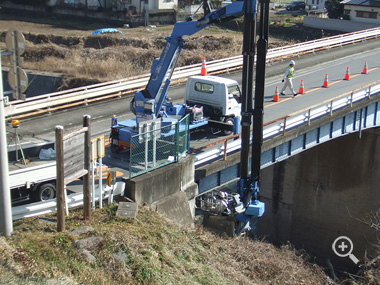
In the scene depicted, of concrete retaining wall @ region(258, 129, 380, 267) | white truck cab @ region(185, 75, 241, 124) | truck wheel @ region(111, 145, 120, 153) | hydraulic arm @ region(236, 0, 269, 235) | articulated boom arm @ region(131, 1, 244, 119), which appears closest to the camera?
hydraulic arm @ region(236, 0, 269, 235)

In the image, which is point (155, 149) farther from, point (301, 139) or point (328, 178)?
point (328, 178)

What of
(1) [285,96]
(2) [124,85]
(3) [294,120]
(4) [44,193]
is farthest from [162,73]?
(1) [285,96]

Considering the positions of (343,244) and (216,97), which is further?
(343,244)

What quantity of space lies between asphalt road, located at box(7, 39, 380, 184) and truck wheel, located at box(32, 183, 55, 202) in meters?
1.37

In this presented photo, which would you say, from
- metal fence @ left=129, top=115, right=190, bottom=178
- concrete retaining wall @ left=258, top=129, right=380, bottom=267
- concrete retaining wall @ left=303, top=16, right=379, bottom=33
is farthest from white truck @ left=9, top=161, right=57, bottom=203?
concrete retaining wall @ left=303, top=16, right=379, bottom=33

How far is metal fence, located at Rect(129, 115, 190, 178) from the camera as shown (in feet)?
45.6

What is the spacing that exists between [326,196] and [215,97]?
10.9 meters

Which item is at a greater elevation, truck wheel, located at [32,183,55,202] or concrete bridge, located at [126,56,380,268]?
truck wheel, located at [32,183,55,202]

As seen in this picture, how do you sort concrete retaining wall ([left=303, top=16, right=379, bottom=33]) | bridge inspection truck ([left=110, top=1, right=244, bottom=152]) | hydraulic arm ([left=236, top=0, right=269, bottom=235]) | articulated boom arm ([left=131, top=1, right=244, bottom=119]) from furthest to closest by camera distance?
1. concrete retaining wall ([left=303, top=16, right=379, bottom=33])
2. articulated boom arm ([left=131, top=1, right=244, bottom=119])
3. bridge inspection truck ([left=110, top=1, right=244, bottom=152])
4. hydraulic arm ([left=236, top=0, right=269, bottom=235])

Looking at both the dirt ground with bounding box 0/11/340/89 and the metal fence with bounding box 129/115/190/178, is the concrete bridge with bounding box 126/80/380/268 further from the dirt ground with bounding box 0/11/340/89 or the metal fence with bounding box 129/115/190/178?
the dirt ground with bounding box 0/11/340/89

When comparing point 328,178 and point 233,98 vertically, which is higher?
point 233,98

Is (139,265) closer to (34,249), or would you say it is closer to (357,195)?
(34,249)

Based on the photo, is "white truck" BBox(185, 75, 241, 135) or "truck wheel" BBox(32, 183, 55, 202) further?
"white truck" BBox(185, 75, 241, 135)

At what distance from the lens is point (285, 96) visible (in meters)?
26.3
